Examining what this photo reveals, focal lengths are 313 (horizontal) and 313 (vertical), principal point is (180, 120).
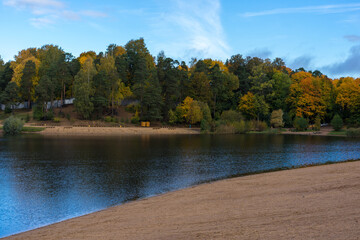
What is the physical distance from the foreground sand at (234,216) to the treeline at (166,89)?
6281 cm

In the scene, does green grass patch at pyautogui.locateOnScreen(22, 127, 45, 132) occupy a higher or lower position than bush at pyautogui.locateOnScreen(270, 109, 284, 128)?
lower

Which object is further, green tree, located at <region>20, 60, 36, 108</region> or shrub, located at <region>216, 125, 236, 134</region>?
green tree, located at <region>20, 60, 36, 108</region>

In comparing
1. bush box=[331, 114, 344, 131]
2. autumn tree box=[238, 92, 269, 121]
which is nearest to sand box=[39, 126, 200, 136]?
autumn tree box=[238, 92, 269, 121]

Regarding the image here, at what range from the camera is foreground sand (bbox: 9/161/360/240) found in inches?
382

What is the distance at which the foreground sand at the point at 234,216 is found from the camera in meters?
9.71

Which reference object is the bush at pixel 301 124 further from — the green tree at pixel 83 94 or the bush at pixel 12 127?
the bush at pixel 12 127

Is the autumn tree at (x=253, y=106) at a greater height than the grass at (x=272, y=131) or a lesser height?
greater

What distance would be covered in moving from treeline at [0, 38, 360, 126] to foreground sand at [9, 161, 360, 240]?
62814mm

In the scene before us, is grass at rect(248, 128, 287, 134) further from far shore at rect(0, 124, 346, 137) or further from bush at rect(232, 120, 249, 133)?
far shore at rect(0, 124, 346, 137)

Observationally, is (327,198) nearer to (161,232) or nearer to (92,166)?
(161,232)

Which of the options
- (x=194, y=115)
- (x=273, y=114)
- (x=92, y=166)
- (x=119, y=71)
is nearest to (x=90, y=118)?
(x=119, y=71)

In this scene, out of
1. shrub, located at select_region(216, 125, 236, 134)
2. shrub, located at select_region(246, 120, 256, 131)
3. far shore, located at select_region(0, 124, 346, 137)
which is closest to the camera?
far shore, located at select_region(0, 124, 346, 137)

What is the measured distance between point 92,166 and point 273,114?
220 feet

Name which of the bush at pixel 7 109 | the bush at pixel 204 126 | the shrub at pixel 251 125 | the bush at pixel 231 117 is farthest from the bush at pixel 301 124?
the bush at pixel 7 109
